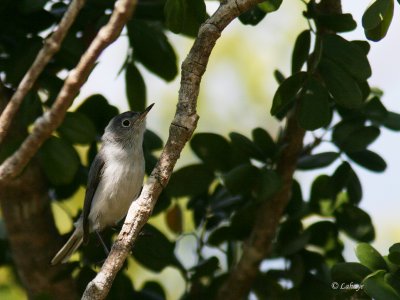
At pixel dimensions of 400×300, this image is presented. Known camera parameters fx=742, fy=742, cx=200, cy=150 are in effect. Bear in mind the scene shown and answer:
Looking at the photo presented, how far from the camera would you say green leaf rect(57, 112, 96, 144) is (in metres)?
3.70

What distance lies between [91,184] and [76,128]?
64cm

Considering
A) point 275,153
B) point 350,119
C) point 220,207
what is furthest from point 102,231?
point 350,119

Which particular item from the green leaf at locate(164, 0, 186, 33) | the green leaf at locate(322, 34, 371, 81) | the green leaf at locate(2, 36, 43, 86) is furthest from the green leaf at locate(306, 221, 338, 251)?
the green leaf at locate(2, 36, 43, 86)

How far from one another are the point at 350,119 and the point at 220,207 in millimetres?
849

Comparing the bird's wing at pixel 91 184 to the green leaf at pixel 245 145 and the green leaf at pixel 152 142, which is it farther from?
the green leaf at pixel 245 145

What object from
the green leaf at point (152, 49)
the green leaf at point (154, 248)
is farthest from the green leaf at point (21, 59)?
the green leaf at point (154, 248)

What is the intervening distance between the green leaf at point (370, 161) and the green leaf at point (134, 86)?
1.20 m

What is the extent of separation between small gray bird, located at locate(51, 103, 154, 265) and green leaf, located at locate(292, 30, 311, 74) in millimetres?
1112

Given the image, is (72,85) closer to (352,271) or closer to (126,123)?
(352,271)

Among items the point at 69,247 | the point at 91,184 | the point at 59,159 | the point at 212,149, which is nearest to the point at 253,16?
the point at 212,149

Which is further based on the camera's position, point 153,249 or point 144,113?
point 144,113

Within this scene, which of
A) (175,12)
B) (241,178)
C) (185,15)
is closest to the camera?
(175,12)

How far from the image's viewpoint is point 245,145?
375cm

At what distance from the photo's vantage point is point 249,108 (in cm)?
673
